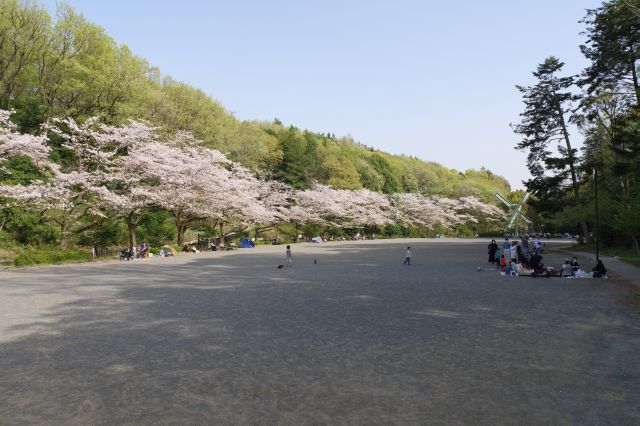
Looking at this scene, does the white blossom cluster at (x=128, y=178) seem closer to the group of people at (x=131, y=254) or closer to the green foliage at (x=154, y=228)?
the green foliage at (x=154, y=228)

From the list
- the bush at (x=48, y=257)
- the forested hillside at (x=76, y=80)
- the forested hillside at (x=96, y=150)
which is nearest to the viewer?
the bush at (x=48, y=257)

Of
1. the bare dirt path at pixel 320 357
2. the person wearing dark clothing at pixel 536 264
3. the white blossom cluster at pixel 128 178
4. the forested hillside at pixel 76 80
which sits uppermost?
the forested hillside at pixel 76 80

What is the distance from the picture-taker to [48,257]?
2720 centimetres

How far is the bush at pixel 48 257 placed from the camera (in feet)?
84.3

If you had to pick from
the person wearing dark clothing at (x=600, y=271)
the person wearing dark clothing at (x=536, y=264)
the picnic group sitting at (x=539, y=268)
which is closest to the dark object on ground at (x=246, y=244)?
the picnic group sitting at (x=539, y=268)

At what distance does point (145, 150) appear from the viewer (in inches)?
1345

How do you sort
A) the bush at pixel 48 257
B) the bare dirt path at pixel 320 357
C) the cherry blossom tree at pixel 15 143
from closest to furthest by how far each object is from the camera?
the bare dirt path at pixel 320 357
the bush at pixel 48 257
the cherry blossom tree at pixel 15 143

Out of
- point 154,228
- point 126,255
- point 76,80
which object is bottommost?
point 126,255

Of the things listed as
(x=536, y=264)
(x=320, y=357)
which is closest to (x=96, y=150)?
(x=536, y=264)

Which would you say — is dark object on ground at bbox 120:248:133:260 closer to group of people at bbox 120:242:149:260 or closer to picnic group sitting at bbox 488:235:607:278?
group of people at bbox 120:242:149:260

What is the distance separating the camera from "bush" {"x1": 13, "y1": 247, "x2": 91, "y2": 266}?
25.7m

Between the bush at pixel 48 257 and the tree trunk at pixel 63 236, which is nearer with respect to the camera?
the bush at pixel 48 257

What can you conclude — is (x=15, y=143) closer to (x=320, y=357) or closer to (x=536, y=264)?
(x=320, y=357)

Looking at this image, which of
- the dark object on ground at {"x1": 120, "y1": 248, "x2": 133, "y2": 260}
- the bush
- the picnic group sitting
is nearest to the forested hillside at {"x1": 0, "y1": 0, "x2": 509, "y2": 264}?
the bush
